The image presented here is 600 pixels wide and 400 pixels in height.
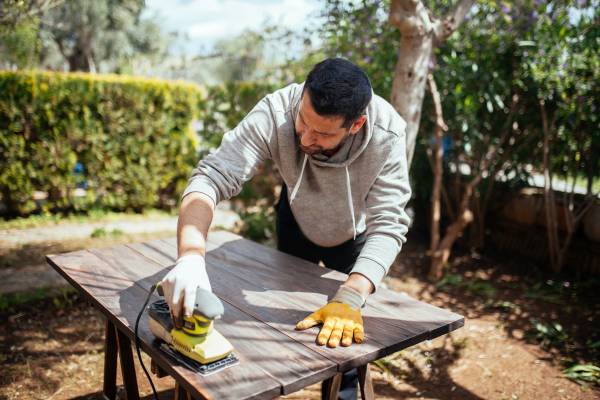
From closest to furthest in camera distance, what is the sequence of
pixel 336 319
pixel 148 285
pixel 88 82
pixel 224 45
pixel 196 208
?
pixel 336 319
pixel 196 208
pixel 148 285
pixel 88 82
pixel 224 45

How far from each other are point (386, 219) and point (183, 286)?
3.03 ft

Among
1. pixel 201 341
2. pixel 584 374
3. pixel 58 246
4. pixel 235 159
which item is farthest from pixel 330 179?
pixel 58 246

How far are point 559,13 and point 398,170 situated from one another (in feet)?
10.2

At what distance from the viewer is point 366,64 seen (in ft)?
15.2

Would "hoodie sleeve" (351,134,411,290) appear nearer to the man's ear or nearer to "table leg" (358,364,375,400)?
the man's ear

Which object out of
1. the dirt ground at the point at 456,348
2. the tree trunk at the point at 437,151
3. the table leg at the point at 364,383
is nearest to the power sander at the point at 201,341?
the table leg at the point at 364,383

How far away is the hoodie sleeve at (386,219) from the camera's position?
6.13 feet

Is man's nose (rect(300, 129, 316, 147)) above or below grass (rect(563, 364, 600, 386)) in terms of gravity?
above

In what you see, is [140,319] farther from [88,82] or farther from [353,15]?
[88,82]

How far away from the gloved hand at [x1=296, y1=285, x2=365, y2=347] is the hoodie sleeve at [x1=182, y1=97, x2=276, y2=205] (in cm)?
61

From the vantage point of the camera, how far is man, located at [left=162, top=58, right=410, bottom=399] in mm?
1706

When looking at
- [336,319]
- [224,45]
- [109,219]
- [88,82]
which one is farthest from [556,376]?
[224,45]

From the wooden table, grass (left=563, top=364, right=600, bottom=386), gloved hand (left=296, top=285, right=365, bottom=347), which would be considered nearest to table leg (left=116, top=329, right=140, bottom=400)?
the wooden table

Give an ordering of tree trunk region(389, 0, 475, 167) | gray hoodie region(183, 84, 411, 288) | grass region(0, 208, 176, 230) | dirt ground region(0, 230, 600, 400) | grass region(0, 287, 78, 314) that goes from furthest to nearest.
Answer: grass region(0, 208, 176, 230), grass region(0, 287, 78, 314), tree trunk region(389, 0, 475, 167), dirt ground region(0, 230, 600, 400), gray hoodie region(183, 84, 411, 288)
